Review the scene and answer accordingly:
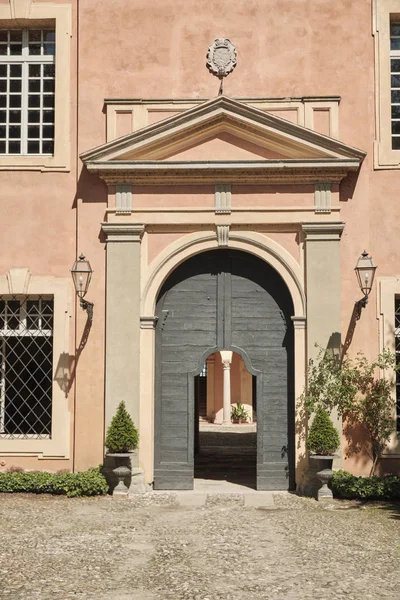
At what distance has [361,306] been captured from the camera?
11328 millimetres

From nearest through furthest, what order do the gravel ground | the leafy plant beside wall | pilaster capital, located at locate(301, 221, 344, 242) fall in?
the gravel ground, the leafy plant beside wall, pilaster capital, located at locate(301, 221, 344, 242)

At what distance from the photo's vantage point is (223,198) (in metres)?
11.7

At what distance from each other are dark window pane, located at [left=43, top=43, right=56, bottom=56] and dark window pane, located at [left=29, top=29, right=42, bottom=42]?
0.53 ft

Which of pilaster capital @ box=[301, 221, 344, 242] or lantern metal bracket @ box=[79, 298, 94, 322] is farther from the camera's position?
pilaster capital @ box=[301, 221, 344, 242]

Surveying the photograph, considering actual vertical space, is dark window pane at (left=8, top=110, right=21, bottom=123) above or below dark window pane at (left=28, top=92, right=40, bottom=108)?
below

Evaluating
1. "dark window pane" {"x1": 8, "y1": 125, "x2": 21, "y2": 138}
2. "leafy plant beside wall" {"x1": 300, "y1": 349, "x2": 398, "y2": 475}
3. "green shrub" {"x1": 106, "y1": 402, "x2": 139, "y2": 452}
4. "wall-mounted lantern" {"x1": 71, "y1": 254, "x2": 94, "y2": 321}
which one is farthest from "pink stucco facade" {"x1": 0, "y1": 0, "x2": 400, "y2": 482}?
"dark window pane" {"x1": 8, "y1": 125, "x2": 21, "y2": 138}

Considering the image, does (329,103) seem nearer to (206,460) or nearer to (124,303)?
(124,303)

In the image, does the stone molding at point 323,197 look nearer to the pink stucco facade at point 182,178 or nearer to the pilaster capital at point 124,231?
the pink stucco facade at point 182,178

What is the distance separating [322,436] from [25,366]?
4518mm

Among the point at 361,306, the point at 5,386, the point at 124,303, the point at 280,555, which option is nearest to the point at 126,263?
the point at 124,303

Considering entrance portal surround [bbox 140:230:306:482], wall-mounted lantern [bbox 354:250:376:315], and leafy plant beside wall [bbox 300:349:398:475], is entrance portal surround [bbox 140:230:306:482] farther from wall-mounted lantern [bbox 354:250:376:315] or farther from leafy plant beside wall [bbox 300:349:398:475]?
wall-mounted lantern [bbox 354:250:376:315]

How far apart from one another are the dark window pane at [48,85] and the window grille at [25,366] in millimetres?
3301

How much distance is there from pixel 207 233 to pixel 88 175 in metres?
2.00

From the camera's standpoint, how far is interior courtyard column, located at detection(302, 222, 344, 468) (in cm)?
1143
